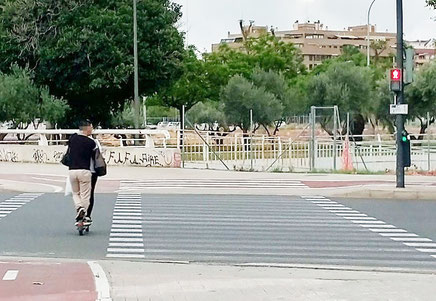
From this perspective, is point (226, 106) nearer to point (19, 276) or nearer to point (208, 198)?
point (208, 198)

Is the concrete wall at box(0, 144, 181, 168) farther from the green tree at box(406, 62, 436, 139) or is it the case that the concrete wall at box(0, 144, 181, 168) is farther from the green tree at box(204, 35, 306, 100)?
the green tree at box(204, 35, 306, 100)

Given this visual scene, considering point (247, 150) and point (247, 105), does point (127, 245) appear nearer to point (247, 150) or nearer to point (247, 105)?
point (247, 150)

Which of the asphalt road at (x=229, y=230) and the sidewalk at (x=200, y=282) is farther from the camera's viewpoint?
the asphalt road at (x=229, y=230)

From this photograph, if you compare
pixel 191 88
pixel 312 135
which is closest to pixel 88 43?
pixel 312 135

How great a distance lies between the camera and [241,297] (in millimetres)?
9617

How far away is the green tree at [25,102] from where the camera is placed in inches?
1526

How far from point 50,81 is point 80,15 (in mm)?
3583

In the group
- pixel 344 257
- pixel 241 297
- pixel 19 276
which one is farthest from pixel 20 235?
pixel 241 297

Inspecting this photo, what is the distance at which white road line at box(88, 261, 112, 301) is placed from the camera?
9.49m

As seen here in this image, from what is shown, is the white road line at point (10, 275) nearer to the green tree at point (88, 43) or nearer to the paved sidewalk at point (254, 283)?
the paved sidewalk at point (254, 283)

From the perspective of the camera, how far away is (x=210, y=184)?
84.1 ft

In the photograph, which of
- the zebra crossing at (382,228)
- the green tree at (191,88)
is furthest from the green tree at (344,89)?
the zebra crossing at (382,228)

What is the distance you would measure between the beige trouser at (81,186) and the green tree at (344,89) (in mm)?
46301

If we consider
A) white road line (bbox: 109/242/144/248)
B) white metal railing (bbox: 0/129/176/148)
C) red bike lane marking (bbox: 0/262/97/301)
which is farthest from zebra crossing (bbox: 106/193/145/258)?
white metal railing (bbox: 0/129/176/148)
